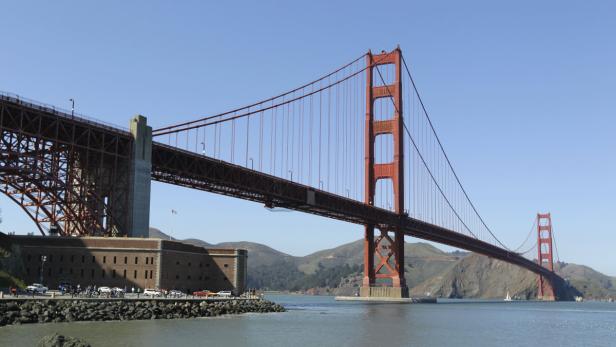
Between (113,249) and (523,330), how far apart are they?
39.9 metres

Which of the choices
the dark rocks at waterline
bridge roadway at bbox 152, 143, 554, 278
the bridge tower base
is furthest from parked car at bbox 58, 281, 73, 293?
bridge roadway at bbox 152, 143, 554, 278

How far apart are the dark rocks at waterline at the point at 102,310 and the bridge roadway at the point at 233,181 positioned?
21737 mm

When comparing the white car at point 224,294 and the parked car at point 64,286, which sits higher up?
the parked car at point 64,286

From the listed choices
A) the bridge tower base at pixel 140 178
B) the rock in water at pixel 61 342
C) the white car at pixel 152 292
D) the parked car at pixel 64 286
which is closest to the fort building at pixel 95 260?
the parked car at pixel 64 286

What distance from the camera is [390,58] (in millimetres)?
134500

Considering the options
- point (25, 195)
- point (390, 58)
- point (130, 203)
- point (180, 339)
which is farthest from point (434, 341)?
point (390, 58)

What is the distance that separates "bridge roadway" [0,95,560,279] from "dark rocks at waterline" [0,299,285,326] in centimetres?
2174

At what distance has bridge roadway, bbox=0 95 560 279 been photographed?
237 feet

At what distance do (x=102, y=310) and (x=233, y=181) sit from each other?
39411mm

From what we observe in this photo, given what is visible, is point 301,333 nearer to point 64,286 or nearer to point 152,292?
point 152,292

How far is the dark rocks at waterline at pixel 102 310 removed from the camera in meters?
50.3

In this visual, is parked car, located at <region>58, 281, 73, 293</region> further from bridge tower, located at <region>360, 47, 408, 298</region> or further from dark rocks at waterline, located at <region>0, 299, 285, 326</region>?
bridge tower, located at <region>360, 47, 408, 298</region>

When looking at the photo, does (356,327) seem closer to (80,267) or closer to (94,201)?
(80,267)

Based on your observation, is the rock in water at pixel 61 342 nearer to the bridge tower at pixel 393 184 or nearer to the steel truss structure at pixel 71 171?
the steel truss structure at pixel 71 171
